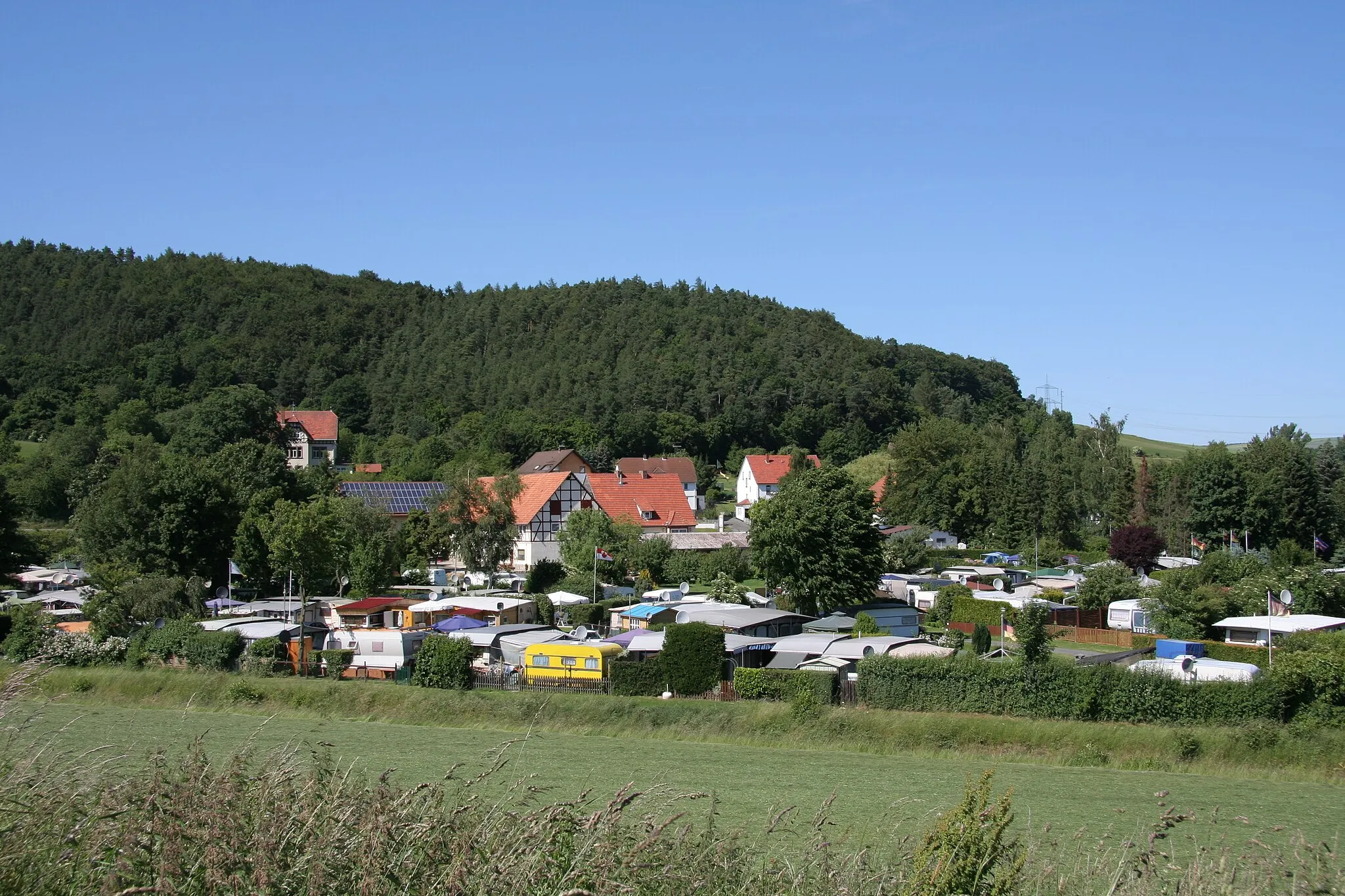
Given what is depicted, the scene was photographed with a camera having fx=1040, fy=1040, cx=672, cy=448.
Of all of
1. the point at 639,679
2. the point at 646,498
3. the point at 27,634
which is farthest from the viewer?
the point at 646,498

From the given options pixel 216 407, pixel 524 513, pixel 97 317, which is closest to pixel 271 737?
pixel 524 513

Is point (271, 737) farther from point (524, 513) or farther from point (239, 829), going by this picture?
point (524, 513)

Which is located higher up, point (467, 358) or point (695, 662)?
point (467, 358)

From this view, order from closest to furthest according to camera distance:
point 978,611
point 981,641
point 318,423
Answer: point 981,641
point 978,611
point 318,423

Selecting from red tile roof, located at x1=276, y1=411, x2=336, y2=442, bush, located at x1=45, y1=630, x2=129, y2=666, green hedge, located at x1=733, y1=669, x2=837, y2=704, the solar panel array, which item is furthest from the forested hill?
green hedge, located at x1=733, y1=669, x2=837, y2=704

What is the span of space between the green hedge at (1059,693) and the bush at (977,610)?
13.9m

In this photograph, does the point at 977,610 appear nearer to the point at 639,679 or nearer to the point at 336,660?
the point at 639,679

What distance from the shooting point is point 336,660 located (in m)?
26.9

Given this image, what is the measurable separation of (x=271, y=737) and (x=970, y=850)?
17.6 m

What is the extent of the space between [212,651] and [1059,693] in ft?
67.1

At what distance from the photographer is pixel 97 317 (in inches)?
5507

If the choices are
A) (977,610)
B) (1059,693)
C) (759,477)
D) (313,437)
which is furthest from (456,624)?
(313,437)

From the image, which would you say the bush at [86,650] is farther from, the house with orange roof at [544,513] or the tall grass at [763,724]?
the house with orange roof at [544,513]

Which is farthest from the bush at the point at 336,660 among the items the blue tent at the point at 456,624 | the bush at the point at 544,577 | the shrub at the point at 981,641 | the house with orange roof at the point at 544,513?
the house with orange roof at the point at 544,513
